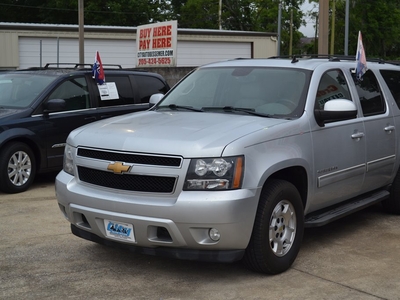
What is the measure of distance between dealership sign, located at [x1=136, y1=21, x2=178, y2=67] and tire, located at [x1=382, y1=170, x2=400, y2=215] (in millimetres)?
15045

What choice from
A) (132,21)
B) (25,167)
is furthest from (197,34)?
(25,167)

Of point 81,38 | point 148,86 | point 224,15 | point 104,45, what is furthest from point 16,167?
point 224,15

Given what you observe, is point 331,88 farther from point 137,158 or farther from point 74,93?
point 74,93

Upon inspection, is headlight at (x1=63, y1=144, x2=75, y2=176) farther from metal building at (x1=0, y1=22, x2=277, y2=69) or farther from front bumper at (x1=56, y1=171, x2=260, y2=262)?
metal building at (x1=0, y1=22, x2=277, y2=69)

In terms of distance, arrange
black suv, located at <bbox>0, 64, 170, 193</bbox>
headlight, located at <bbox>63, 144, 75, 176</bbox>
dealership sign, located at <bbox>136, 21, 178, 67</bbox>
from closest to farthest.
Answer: headlight, located at <bbox>63, 144, 75, 176</bbox> < black suv, located at <bbox>0, 64, 170, 193</bbox> < dealership sign, located at <bbox>136, 21, 178, 67</bbox>

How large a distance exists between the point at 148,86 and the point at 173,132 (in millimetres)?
5684

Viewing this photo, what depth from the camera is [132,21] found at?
51.1m

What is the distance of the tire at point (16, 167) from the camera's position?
8703 millimetres

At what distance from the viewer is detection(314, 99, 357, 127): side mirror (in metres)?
5.75

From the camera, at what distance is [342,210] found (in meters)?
6.24

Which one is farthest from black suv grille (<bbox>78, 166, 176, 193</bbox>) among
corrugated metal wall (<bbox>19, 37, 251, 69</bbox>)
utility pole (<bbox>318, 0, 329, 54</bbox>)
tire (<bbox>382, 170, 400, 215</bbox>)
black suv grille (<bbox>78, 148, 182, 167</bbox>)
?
corrugated metal wall (<bbox>19, 37, 251, 69</bbox>)

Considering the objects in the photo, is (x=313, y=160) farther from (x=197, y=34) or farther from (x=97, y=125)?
(x=197, y=34)

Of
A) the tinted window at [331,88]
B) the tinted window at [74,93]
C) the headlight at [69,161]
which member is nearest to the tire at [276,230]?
the tinted window at [331,88]

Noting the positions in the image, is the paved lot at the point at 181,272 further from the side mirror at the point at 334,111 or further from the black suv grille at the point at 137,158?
the side mirror at the point at 334,111
